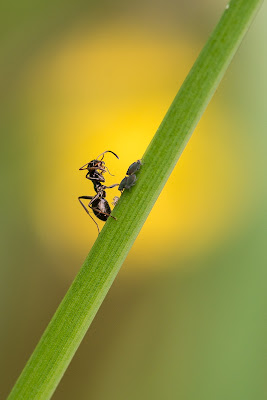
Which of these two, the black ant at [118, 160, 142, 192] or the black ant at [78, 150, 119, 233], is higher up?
the black ant at [78, 150, 119, 233]

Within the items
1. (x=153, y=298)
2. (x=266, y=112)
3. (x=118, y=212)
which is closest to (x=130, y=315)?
(x=153, y=298)

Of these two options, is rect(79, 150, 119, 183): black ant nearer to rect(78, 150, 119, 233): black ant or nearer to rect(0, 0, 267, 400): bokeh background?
rect(78, 150, 119, 233): black ant

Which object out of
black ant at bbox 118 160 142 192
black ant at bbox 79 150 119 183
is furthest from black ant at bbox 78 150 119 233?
black ant at bbox 118 160 142 192

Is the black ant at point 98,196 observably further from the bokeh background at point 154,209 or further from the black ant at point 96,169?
the bokeh background at point 154,209

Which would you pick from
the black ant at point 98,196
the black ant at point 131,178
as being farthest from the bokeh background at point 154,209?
the black ant at point 131,178

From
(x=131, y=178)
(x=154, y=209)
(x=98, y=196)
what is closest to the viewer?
(x=131, y=178)

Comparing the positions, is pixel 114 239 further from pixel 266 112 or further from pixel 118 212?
pixel 266 112

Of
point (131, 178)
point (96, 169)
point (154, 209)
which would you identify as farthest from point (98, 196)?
point (154, 209)

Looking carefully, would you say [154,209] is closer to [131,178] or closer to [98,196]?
[98,196]

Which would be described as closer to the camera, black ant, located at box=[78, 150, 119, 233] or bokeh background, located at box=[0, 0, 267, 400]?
black ant, located at box=[78, 150, 119, 233]

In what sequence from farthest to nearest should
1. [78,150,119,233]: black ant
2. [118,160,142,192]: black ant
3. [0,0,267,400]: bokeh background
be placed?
[0,0,267,400]: bokeh background < [78,150,119,233]: black ant < [118,160,142,192]: black ant
